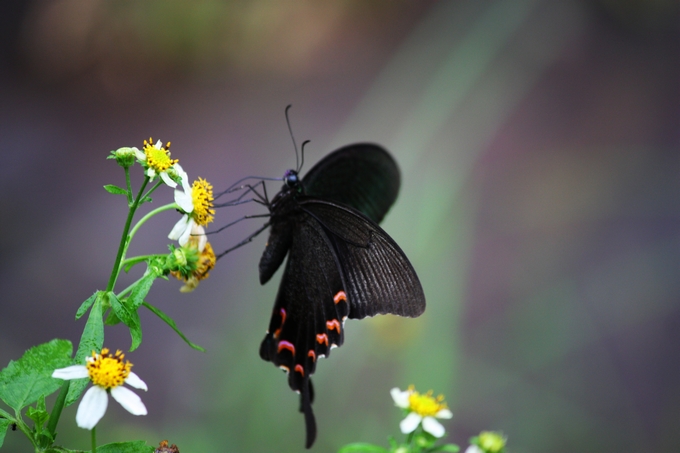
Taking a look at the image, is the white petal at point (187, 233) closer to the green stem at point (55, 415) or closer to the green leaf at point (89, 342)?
the green leaf at point (89, 342)

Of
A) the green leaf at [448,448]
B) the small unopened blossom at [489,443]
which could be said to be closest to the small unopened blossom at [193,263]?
the green leaf at [448,448]

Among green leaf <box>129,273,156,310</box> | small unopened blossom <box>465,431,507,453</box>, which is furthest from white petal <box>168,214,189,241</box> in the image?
small unopened blossom <box>465,431,507,453</box>

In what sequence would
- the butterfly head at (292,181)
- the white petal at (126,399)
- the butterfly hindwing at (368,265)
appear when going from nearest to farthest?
1. the white petal at (126,399)
2. the butterfly hindwing at (368,265)
3. the butterfly head at (292,181)

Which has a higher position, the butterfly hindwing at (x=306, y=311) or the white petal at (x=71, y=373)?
the butterfly hindwing at (x=306, y=311)

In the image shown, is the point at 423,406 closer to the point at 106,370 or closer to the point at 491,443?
the point at 491,443

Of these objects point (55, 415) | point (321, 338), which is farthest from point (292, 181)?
point (55, 415)

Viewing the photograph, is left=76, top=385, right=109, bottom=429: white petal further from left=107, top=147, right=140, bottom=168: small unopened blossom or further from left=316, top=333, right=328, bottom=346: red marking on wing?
left=316, top=333, right=328, bottom=346: red marking on wing
